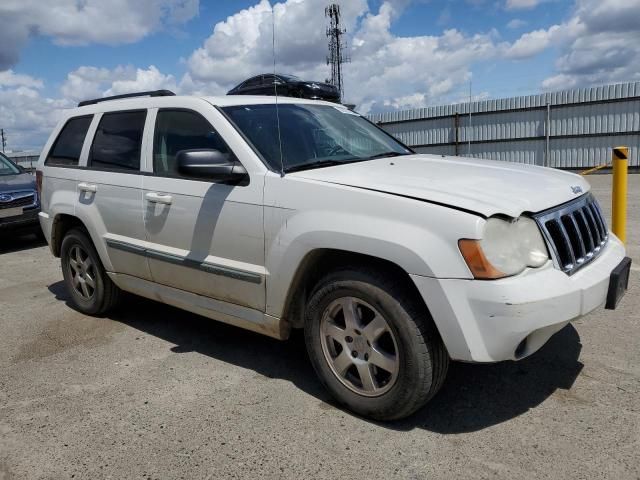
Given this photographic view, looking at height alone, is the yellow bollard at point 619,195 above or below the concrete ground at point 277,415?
above

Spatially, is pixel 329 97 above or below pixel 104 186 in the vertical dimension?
above

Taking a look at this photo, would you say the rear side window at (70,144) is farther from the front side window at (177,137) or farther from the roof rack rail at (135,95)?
the front side window at (177,137)

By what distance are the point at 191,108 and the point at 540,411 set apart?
2.82m

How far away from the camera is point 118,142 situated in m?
4.45

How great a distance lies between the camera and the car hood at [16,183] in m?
8.51

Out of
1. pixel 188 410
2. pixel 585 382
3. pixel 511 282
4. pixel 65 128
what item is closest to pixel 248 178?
pixel 188 410

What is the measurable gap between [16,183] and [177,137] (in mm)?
5997

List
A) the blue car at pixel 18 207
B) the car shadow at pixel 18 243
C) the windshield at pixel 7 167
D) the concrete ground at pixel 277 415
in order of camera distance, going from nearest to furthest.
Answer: the concrete ground at pixel 277 415
the blue car at pixel 18 207
the car shadow at pixel 18 243
the windshield at pixel 7 167

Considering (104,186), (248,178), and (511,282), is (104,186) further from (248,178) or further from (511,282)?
(511,282)

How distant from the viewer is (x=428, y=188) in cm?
283

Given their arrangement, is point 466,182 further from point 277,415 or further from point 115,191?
point 115,191

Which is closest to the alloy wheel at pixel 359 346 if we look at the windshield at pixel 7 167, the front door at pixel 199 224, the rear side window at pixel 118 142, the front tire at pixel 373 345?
the front tire at pixel 373 345

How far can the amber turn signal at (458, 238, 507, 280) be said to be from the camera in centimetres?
253

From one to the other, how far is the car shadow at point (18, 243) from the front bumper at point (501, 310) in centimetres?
777
